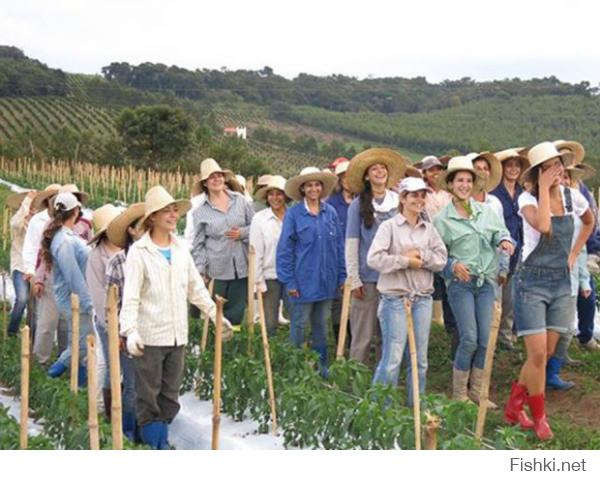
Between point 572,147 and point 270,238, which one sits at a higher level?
point 572,147

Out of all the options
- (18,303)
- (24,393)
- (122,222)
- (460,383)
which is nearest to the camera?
(24,393)

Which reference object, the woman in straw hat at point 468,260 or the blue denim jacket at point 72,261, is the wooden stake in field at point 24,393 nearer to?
the blue denim jacket at point 72,261

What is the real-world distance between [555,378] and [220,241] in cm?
291

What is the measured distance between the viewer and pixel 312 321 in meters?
6.92

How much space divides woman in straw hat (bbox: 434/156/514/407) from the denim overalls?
0.47 metres

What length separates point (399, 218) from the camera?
5789 millimetres

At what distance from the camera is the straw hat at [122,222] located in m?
5.56

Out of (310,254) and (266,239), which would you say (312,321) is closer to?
(310,254)

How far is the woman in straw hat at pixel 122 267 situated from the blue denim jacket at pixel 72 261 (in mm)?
823

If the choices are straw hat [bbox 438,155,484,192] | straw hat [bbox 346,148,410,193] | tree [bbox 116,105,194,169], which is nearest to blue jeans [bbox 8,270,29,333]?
straw hat [bbox 346,148,410,193]

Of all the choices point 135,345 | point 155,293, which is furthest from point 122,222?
point 135,345

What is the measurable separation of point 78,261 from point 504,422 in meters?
3.29

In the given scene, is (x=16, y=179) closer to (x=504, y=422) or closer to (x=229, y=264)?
(x=229, y=264)
